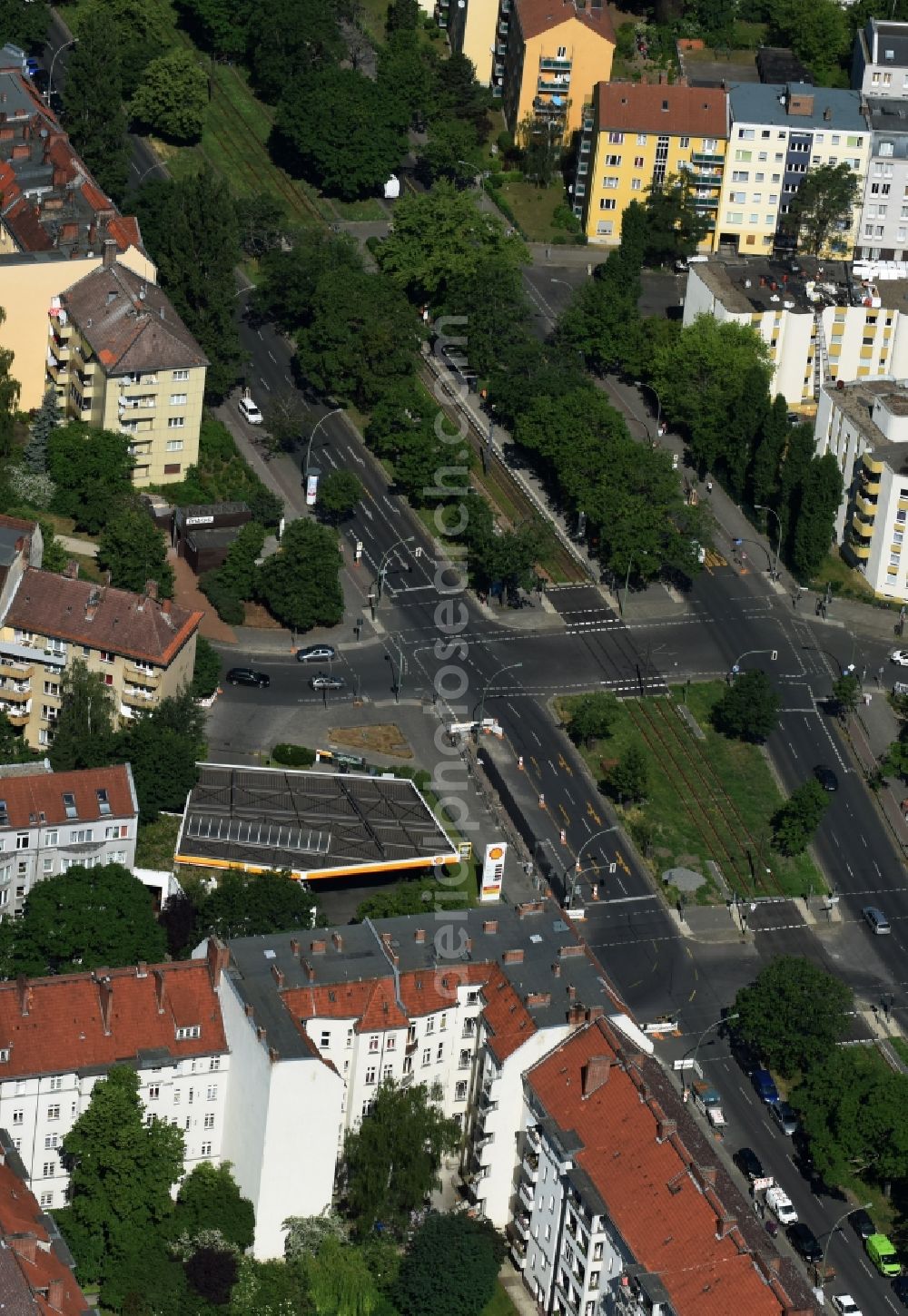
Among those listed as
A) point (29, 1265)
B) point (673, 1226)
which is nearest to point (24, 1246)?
point (29, 1265)

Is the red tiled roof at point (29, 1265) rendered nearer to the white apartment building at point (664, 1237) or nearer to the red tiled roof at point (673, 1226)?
the white apartment building at point (664, 1237)

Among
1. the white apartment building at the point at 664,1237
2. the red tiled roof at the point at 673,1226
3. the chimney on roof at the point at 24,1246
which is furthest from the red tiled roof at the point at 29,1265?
the red tiled roof at the point at 673,1226

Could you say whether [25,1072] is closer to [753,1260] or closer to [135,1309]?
[135,1309]

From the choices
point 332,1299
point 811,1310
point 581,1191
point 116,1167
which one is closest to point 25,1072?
point 116,1167

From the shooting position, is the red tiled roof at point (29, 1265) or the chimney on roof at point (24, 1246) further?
the chimney on roof at point (24, 1246)

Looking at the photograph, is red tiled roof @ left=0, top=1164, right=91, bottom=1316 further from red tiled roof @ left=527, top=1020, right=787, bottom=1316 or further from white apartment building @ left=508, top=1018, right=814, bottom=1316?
red tiled roof @ left=527, top=1020, right=787, bottom=1316

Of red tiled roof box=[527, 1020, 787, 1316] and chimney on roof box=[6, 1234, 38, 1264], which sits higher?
chimney on roof box=[6, 1234, 38, 1264]

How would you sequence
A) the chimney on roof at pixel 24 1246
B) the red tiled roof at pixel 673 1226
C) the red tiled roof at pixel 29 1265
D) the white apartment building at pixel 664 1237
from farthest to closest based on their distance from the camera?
the white apartment building at pixel 664 1237, the red tiled roof at pixel 673 1226, the chimney on roof at pixel 24 1246, the red tiled roof at pixel 29 1265

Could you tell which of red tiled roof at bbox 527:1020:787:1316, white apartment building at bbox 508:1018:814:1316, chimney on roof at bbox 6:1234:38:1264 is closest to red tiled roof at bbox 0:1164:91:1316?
chimney on roof at bbox 6:1234:38:1264
